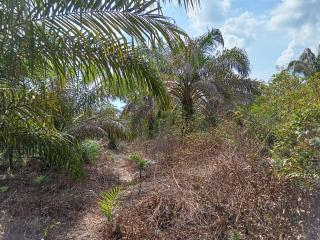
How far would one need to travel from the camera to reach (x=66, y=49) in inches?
207

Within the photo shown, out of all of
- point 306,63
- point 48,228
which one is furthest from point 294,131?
point 306,63

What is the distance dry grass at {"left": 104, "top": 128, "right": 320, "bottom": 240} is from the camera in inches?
215

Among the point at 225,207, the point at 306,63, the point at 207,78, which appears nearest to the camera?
the point at 225,207

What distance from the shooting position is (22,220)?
341 inches

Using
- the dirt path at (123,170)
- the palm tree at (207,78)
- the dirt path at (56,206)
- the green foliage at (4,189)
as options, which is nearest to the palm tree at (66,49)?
the dirt path at (56,206)

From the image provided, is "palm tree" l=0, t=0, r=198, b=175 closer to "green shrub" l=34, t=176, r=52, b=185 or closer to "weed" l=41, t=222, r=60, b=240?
"weed" l=41, t=222, r=60, b=240

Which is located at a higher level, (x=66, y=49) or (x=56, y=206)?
(x=66, y=49)

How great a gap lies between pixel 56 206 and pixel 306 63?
29.4m

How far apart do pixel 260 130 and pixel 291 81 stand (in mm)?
2228

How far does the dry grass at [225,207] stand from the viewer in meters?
5.46

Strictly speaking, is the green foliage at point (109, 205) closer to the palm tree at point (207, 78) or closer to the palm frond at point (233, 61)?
the palm tree at point (207, 78)

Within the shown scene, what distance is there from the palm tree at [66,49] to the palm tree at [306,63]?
26.7 meters

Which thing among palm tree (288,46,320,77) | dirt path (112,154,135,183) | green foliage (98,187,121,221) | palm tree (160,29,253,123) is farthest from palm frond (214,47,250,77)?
palm tree (288,46,320,77)

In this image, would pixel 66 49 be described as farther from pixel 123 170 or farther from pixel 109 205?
pixel 123 170
